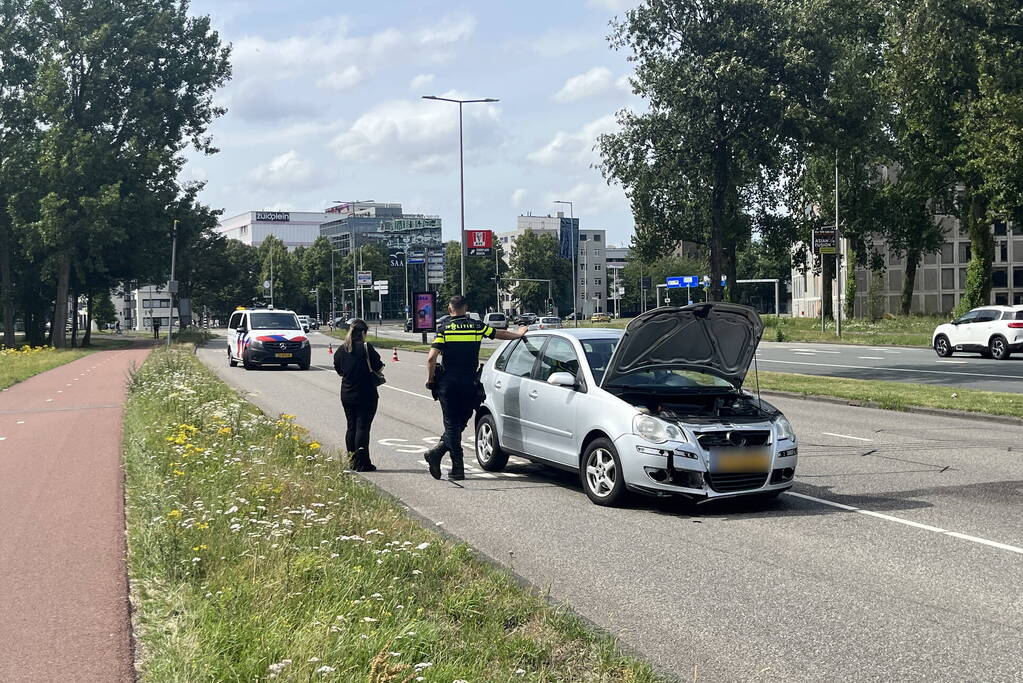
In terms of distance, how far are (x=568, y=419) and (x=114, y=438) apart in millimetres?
7167

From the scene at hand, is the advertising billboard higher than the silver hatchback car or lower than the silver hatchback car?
higher

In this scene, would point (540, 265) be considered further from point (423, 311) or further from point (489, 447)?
point (489, 447)

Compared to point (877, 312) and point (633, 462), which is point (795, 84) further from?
point (877, 312)

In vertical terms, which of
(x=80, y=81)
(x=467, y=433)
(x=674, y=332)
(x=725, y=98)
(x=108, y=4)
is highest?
(x=108, y=4)

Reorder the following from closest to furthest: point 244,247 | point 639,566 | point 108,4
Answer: point 639,566
point 108,4
point 244,247

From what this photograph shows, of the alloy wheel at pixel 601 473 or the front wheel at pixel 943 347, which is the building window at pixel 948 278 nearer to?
the front wheel at pixel 943 347

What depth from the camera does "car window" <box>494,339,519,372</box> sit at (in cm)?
1104

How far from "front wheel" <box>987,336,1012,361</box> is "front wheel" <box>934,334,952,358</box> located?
1721 millimetres

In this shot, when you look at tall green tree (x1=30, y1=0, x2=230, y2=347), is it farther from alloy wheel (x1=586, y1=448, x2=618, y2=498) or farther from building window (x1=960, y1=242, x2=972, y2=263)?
building window (x1=960, y1=242, x2=972, y2=263)

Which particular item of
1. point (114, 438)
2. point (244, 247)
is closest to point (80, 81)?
point (114, 438)

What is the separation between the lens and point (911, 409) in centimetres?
1736

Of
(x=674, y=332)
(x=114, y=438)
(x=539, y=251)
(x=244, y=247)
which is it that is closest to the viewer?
(x=674, y=332)

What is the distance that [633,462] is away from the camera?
28.0 feet

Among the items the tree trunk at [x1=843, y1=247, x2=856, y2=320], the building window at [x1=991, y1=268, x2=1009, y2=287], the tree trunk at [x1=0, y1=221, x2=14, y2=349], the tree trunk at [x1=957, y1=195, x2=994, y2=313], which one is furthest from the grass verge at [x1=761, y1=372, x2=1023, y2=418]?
the building window at [x1=991, y1=268, x2=1009, y2=287]
